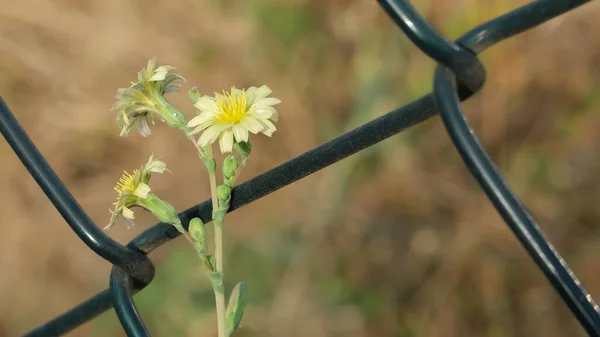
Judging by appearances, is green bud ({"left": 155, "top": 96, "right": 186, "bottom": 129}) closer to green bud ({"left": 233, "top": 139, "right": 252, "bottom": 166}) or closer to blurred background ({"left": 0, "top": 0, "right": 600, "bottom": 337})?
green bud ({"left": 233, "top": 139, "right": 252, "bottom": 166})

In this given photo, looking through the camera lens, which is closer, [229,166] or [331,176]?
[229,166]

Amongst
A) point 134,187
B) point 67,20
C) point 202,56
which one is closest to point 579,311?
point 134,187

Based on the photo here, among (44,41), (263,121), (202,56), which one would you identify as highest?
(44,41)

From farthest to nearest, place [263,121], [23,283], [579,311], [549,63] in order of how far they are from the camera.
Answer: [23,283] → [549,63] → [263,121] → [579,311]

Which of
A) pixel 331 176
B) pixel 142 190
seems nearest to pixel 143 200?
pixel 142 190

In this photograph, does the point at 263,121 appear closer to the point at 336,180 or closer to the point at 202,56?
the point at 336,180

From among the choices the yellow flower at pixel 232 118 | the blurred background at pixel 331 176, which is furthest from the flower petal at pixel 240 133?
the blurred background at pixel 331 176

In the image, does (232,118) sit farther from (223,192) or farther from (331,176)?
(331,176)
